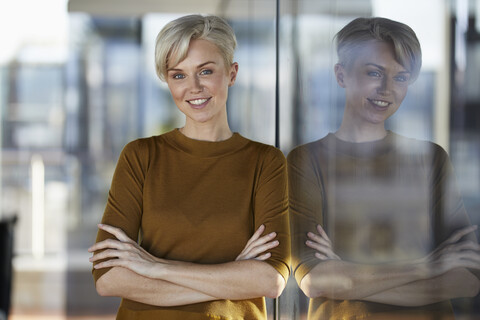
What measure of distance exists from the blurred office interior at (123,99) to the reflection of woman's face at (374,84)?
5cm

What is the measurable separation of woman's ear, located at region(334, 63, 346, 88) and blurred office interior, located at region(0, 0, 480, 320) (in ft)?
0.12

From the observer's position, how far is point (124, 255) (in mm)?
1909

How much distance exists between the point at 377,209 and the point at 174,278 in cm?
66

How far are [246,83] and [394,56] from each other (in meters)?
0.76

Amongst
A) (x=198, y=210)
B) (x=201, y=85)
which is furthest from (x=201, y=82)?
(x=198, y=210)

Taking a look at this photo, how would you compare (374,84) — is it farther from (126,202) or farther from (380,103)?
(126,202)

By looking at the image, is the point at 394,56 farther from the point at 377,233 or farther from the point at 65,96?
the point at 65,96

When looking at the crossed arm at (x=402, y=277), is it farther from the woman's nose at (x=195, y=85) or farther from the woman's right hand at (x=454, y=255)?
the woman's nose at (x=195, y=85)

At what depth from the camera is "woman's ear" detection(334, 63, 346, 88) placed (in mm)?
1938

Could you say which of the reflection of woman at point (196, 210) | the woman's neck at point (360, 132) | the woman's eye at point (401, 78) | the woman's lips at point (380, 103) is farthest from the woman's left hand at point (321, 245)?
the woman's eye at point (401, 78)

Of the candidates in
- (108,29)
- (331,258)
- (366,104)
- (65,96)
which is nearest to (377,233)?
(331,258)

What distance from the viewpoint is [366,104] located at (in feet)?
6.05

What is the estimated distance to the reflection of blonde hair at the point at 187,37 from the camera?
6.57 feet

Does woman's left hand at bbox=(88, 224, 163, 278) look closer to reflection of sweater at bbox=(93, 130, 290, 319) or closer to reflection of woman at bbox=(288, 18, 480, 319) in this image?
reflection of sweater at bbox=(93, 130, 290, 319)
